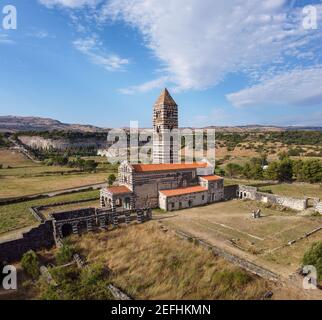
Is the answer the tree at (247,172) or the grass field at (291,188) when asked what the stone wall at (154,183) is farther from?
the tree at (247,172)

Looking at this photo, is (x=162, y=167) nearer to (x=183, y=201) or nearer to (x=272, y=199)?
(x=183, y=201)

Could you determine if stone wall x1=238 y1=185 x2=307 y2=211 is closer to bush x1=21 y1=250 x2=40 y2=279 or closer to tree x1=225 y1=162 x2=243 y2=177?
tree x1=225 y1=162 x2=243 y2=177

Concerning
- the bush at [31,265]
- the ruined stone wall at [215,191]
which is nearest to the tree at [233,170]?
the ruined stone wall at [215,191]

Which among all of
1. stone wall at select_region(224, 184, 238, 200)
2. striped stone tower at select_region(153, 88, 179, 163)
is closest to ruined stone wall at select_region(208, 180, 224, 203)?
stone wall at select_region(224, 184, 238, 200)

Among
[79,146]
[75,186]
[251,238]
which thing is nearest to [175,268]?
[251,238]

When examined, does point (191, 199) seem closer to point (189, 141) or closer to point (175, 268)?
point (175, 268)

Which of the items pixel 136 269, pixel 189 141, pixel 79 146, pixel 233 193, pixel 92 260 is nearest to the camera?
pixel 136 269

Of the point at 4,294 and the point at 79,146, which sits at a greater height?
the point at 79,146
